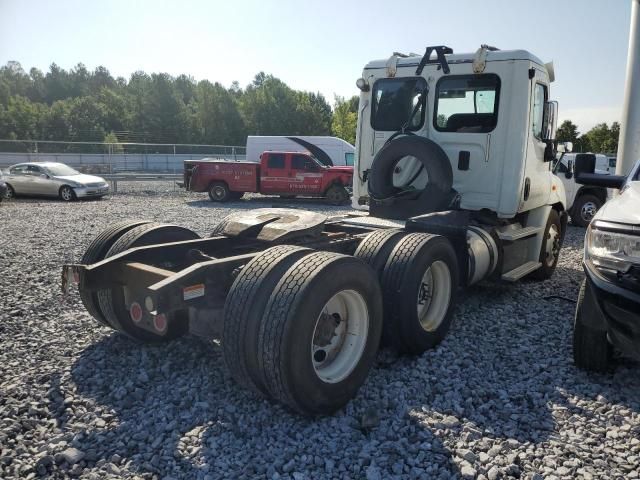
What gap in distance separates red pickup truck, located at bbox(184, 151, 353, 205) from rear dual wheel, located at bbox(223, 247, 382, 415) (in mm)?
15670

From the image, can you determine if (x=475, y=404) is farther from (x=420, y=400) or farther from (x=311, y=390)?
(x=311, y=390)

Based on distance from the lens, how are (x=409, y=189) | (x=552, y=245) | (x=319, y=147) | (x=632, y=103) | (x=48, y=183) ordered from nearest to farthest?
1. (x=409, y=189)
2. (x=552, y=245)
3. (x=632, y=103)
4. (x=48, y=183)
5. (x=319, y=147)

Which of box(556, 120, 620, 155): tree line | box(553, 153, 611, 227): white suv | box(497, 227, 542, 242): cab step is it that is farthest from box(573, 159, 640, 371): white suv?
box(556, 120, 620, 155): tree line

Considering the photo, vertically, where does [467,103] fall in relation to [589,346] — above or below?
above

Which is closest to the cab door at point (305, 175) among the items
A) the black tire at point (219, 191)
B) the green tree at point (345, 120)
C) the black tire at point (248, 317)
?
the black tire at point (219, 191)

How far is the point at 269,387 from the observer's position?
3.06m

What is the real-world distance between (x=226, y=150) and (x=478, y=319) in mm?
33303

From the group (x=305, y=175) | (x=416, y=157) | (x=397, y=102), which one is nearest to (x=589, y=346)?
(x=416, y=157)

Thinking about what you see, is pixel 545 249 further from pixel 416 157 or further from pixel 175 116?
pixel 175 116

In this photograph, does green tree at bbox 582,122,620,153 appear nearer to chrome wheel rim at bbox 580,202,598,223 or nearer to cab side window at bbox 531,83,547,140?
chrome wheel rim at bbox 580,202,598,223

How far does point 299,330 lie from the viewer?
2.99 m

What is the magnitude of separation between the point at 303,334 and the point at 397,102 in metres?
4.34

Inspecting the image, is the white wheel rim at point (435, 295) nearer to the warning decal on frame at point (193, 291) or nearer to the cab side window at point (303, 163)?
the warning decal on frame at point (193, 291)

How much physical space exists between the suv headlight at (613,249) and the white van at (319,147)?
20701 mm
